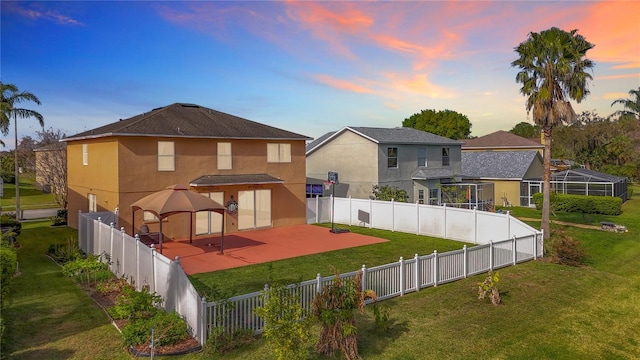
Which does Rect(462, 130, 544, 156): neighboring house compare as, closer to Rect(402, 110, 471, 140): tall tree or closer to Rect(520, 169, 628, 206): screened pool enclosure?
Rect(520, 169, 628, 206): screened pool enclosure

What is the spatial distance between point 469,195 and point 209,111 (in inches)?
767

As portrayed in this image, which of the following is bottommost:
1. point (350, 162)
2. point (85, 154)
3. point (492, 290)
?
point (492, 290)

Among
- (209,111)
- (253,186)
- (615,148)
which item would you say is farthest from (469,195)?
(615,148)

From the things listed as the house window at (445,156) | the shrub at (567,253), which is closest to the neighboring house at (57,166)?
the house window at (445,156)

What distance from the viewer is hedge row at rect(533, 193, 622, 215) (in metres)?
29.2

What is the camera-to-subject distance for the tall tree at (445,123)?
8288 cm

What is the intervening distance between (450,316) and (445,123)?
7626cm

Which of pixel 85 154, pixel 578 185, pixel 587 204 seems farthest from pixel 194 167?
pixel 578 185

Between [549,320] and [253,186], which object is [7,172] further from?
[549,320]

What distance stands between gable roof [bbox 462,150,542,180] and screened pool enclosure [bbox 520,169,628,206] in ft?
4.57

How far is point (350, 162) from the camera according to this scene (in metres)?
32.3

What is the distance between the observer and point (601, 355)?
925cm

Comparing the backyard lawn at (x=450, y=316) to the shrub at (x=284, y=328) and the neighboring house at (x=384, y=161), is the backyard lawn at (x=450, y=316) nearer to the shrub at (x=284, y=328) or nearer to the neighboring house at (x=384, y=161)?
the shrub at (x=284, y=328)

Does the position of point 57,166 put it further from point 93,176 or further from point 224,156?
point 224,156
